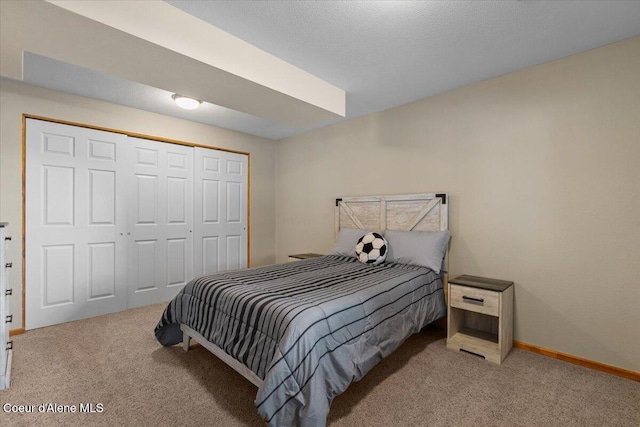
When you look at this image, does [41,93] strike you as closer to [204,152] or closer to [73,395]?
[204,152]

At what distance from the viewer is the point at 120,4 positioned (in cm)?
162

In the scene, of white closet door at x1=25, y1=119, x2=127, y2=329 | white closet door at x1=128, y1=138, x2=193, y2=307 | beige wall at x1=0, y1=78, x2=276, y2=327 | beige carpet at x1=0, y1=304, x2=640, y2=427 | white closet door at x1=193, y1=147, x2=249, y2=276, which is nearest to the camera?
beige carpet at x1=0, y1=304, x2=640, y2=427

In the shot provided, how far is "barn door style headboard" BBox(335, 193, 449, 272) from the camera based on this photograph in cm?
303

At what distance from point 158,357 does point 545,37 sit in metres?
3.89

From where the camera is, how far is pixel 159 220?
149 inches

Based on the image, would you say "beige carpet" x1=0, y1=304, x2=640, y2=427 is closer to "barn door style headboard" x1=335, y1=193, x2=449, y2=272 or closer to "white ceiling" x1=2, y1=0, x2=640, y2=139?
"barn door style headboard" x1=335, y1=193, x2=449, y2=272

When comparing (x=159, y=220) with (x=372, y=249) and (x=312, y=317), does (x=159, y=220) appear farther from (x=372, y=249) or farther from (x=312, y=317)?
(x=312, y=317)

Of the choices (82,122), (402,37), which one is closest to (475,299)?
(402,37)

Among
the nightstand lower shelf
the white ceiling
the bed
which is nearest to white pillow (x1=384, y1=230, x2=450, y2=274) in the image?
the bed

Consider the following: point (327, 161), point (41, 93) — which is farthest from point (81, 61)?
point (327, 161)

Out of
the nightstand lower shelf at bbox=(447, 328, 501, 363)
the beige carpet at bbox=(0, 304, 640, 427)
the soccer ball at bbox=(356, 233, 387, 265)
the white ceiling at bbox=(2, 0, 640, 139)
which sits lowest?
the beige carpet at bbox=(0, 304, 640, 427)

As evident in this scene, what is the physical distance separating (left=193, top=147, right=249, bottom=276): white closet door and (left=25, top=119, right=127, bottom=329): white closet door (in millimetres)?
923

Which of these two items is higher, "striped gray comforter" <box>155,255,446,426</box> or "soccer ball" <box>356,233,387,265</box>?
"soccer ball" <box>356,233,387,265</box>

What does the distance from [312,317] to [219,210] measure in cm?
319
